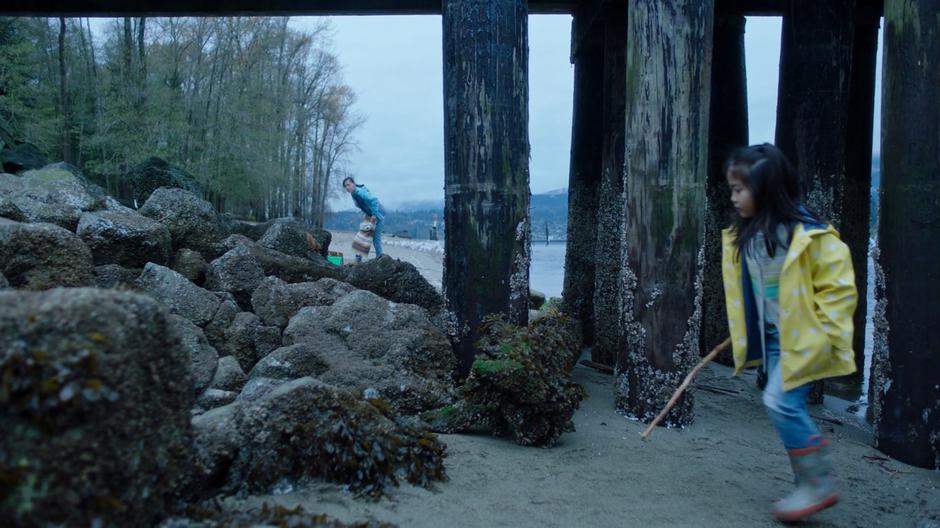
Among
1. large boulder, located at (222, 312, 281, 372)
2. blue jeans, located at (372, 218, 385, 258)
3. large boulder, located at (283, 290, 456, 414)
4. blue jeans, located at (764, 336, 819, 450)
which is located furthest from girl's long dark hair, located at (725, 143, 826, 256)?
blue jeans, located at (372, 218, 385, 258)

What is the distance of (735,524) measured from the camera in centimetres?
377

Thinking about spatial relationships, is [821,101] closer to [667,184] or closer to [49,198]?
[667,184]

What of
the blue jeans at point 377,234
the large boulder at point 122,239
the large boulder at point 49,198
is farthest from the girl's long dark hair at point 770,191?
the blue jeans at point 377,234

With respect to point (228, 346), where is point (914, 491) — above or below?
below

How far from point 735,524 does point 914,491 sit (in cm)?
153

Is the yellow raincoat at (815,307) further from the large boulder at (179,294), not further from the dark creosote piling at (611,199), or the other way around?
the large boulder at (179,294)

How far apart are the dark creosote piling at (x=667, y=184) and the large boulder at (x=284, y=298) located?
2.57 metres

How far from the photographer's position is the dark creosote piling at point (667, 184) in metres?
5.23

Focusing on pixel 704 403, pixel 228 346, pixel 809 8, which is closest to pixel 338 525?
pixel 228 346

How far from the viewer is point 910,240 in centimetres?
505

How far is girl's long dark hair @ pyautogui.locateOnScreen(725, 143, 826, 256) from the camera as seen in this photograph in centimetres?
375

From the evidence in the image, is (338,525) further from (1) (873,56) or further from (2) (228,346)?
(1) (873,56)

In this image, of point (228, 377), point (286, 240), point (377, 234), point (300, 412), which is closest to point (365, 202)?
point (377, 234)

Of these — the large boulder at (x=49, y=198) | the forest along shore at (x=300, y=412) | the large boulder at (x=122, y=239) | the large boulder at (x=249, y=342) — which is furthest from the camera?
the large boulder at (x=49, y=198)
